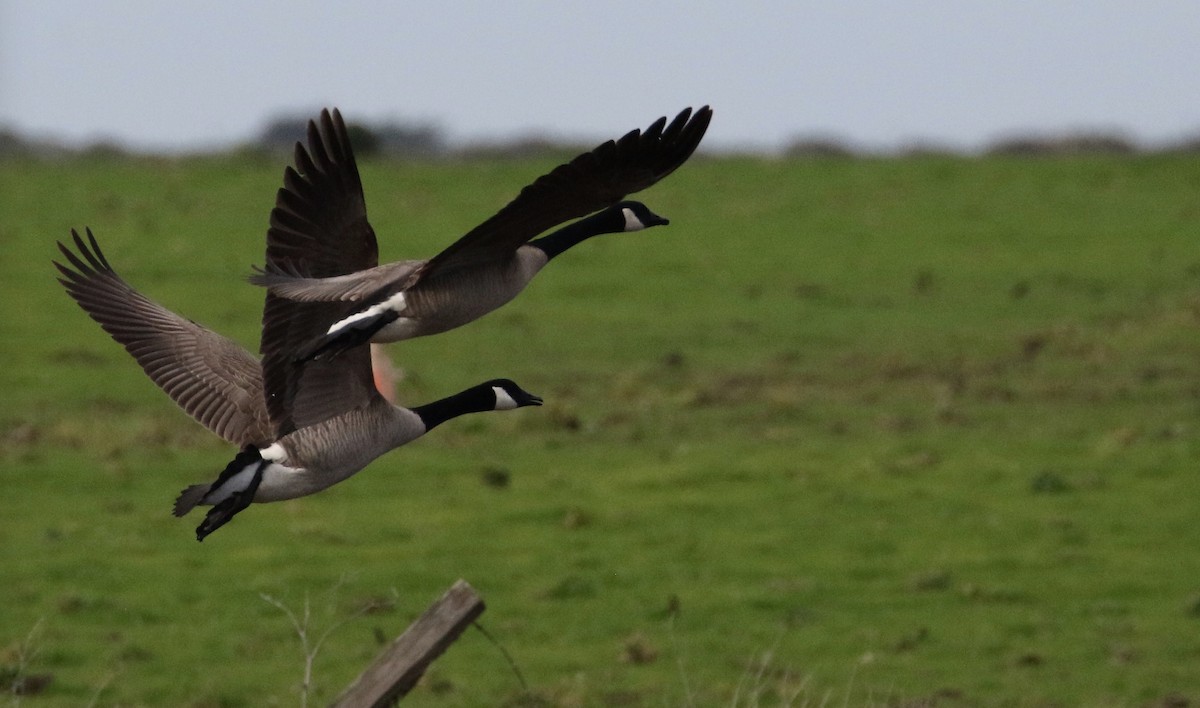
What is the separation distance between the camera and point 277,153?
49000mm

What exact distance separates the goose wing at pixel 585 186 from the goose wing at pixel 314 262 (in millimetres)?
510

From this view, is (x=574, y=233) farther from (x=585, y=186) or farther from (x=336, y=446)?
(x=336, y=446)

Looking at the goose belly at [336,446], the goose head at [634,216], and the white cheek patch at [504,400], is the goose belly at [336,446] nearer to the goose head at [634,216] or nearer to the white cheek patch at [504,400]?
the white cheek patch at [504,400]

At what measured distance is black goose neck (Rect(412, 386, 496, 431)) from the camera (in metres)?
5.54

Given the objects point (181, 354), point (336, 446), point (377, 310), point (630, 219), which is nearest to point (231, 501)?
point (336, 446)

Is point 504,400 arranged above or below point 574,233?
below

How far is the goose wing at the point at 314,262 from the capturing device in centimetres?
559

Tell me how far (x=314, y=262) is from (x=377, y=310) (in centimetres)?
58

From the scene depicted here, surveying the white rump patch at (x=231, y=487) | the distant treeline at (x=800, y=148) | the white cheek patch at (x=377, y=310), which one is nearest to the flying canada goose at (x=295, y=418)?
the white rump patch at (x=231, y=487)

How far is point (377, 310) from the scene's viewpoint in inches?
207

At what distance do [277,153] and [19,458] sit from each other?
92.7 ft

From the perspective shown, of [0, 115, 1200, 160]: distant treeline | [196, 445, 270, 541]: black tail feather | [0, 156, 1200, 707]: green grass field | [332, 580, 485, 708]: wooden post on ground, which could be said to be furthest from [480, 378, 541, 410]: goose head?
[0, 115, 1200, 160]: distant treeline

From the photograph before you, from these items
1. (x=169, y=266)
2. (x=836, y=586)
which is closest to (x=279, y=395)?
(x=836, y=586)

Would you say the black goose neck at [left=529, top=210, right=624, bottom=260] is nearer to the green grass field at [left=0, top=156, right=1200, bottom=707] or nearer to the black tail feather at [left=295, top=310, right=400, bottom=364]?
the black tail feather at [left=295, top=310, right=400, bottom=364]
